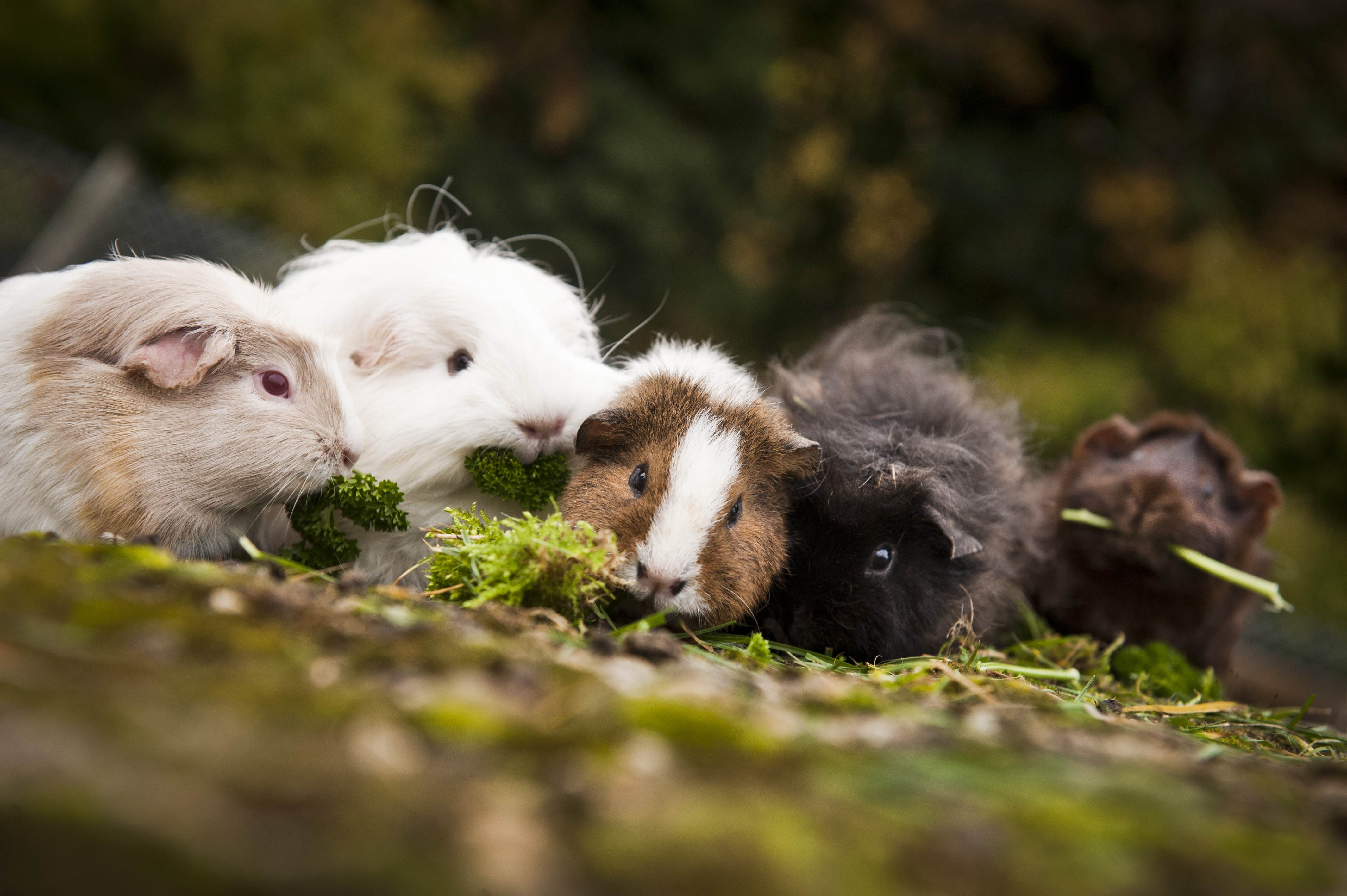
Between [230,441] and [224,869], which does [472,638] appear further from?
[230,441]

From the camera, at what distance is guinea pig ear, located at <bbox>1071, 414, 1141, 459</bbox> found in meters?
3.22

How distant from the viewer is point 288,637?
1199mm

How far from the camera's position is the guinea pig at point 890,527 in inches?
85.4

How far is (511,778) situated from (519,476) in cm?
129

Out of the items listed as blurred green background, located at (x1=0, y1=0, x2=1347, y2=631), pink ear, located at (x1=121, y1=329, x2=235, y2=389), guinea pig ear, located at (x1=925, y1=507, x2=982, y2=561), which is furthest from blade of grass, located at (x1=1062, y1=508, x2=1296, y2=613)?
blurred green background, located at (x1=0, y1=0, x2=1347, y2=631)

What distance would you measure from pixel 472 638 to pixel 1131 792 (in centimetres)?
93

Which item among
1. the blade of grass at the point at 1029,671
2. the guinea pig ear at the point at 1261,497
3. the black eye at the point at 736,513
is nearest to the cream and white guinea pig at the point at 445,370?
the black eye at the point at 736,513

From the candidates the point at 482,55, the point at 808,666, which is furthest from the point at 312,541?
the point at 482,55

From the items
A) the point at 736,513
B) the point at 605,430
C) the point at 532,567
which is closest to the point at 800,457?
the point at 736,513

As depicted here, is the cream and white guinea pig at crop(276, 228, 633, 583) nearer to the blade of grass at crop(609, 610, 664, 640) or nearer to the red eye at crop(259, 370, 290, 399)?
the red eye at crop(259, 370, 290, 399)

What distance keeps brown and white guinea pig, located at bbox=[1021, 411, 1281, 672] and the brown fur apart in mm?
1174

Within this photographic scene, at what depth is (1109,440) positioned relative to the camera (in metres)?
3.23

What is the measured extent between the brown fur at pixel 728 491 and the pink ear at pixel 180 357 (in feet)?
2.77

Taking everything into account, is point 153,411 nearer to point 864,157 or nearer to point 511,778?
point 511,778
